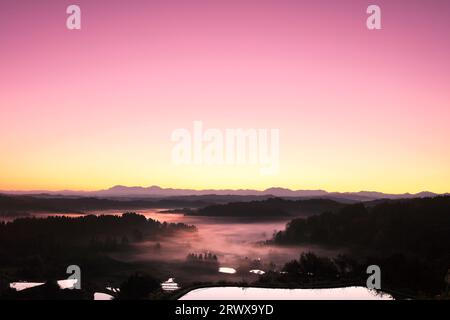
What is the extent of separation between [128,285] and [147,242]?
131 m

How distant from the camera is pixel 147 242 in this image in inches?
6850

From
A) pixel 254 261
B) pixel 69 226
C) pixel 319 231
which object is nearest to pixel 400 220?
pixel 319 231

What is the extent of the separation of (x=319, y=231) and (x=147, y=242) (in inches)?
2991

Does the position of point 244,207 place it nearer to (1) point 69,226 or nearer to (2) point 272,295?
A: (1) point 69,226

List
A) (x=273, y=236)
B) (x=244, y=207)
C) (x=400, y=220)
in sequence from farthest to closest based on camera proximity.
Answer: (x=244, y=207), (x=273, y=236), (x=400, y=220)

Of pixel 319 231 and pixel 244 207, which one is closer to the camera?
pixel 319 231
